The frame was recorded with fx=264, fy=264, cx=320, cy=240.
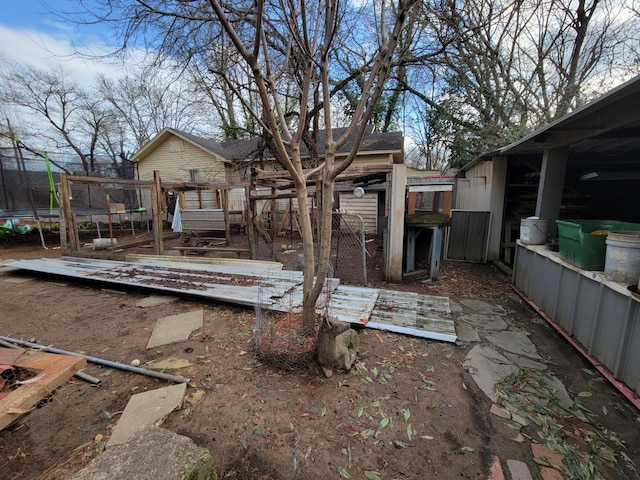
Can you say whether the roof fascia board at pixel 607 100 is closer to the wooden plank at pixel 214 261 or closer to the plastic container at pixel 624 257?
the plastic container at pixel 624 257

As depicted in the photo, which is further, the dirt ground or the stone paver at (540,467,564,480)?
the dirt ground

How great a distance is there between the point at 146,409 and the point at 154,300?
265cm

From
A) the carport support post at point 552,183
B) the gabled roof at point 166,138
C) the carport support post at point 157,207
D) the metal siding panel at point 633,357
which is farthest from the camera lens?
the gabled roof at point 166,138

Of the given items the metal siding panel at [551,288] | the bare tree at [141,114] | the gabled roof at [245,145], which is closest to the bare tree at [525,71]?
the gabled roof at [245,145]

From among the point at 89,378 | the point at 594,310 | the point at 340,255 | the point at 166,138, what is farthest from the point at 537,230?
the point at 166,138

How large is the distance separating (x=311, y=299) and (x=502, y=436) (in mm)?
1813

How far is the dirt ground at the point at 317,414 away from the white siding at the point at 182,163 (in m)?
11.9

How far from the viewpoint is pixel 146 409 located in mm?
2133

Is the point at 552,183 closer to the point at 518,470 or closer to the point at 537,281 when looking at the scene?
the point at 537,281

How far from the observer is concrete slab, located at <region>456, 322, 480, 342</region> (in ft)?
10.8

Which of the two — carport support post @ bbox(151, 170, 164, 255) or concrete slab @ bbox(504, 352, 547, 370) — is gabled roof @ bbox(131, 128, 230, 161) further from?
concrete slab @ bbox(504, 352, 547, 370)

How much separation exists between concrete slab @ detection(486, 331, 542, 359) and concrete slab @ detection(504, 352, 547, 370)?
0.09 m

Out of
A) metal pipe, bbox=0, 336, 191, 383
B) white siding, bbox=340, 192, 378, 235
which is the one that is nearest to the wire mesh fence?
metal pipe, bbox=0, 336, 191, 383

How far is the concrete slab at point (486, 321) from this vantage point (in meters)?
3.65
